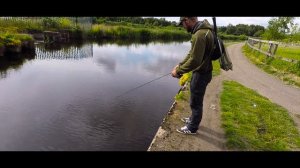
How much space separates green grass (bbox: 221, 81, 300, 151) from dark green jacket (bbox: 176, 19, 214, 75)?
1.54 metres

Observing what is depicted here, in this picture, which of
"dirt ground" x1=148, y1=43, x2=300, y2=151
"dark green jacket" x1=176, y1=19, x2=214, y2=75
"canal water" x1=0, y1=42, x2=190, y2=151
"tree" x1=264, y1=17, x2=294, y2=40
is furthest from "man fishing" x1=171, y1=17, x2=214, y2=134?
"tree" x1=264, y1=17, x2=294, y2=40

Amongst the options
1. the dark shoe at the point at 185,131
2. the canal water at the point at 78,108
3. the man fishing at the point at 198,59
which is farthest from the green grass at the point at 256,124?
the canal water at the point at 78,108

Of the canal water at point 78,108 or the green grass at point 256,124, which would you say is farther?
the canal water at point 78,108

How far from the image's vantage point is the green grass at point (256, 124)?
5.84 m

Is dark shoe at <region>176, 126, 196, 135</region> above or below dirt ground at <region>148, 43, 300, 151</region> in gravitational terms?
above

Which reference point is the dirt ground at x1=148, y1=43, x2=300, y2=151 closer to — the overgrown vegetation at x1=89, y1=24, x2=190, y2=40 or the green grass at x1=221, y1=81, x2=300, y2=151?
the green grass at x1=221, y1=81, x2=300, y2=151

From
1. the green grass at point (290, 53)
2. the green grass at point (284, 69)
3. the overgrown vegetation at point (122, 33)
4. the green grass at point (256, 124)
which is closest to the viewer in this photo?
the green grass at point (256, 124)

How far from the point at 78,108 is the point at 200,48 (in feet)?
17.4

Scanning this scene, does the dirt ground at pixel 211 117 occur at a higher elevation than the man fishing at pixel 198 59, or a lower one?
lower

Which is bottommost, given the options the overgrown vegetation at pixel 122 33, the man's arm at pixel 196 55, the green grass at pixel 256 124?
the green grass at pixel 256 124

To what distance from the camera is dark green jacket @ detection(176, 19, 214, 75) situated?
521cm

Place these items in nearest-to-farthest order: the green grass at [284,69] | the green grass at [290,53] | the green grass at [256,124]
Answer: the green grass at [256,124], the green grass at [284,69], the green grass at [290,53]

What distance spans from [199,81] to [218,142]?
1192 mm

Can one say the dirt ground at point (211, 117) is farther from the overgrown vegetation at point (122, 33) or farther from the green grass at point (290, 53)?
the overgrown vegetation at point (122, 33)
